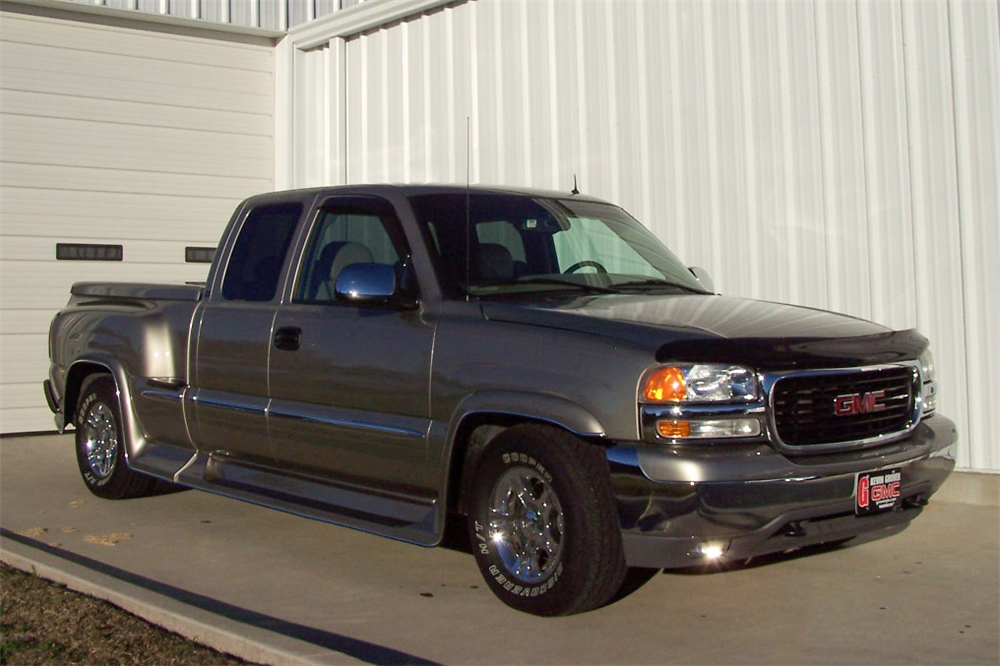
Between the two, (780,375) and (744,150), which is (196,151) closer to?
(744,150)

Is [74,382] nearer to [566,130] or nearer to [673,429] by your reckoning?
[566,130]

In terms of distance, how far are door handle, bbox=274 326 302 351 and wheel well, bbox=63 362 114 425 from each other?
224 centimetres

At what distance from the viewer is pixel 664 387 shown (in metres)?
4.45

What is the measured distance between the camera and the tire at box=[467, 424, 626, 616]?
456cm

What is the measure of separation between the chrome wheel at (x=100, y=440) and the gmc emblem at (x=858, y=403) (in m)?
4.80

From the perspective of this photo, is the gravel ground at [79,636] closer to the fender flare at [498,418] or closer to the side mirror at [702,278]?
the fender flare at [498,418]

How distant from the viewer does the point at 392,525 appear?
535 cm

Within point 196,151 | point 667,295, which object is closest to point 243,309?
point 667,295

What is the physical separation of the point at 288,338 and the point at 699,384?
2.44 m

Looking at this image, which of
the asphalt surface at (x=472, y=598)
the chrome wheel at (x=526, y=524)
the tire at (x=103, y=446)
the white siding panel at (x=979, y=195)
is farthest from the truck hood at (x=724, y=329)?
the tire at (x=103, y=446)

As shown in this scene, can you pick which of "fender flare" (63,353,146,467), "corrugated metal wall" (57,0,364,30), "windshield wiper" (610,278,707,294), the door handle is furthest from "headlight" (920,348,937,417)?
"corrugated metal wall" (57,0,364,30)

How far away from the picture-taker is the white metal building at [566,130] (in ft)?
23.4

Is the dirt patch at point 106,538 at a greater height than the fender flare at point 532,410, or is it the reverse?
the fender flare at point 532,410

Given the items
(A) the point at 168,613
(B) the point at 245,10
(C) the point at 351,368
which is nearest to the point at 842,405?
(C) the point at 351,368
